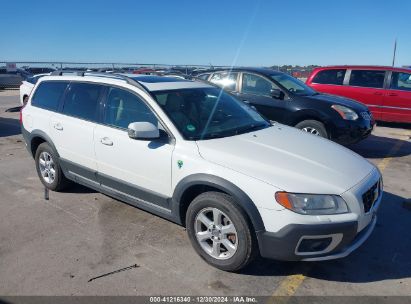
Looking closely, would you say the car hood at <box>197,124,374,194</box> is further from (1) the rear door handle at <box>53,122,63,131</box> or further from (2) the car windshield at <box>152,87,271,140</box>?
(1) the rear door handle at <box>53,122,63,131</box>

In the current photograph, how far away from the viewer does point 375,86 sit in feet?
33.6

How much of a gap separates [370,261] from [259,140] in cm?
153

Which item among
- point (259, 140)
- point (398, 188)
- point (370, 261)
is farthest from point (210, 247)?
point (398, 188)

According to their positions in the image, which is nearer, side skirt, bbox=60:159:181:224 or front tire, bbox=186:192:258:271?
front tire, bbox=186:192:258:271

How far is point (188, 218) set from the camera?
3.40 meters

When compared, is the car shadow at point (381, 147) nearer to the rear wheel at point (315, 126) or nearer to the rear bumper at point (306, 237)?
the rear wheel at point (315, 126)

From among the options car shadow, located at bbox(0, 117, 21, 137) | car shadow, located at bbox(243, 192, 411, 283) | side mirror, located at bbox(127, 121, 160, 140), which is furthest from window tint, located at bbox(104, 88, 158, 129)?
car shadow, located at bbox(0, 117, 21, 137)

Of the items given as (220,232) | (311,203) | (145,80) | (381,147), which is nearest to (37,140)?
(145,80)

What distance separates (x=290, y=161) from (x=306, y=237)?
0.69 metres

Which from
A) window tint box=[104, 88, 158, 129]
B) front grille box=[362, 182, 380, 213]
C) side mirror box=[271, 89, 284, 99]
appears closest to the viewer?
front grille box=[362, 182, 380, 213]

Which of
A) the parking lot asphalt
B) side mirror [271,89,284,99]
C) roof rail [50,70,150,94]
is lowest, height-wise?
the parking lot asphalt

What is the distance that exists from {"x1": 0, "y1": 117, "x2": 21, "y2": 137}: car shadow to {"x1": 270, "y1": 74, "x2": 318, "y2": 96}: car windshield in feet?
21.9

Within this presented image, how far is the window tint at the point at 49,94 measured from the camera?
4922 mm

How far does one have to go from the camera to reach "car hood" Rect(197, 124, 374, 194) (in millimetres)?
2975
